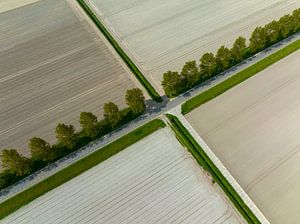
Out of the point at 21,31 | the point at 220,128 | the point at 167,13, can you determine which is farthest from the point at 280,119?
the point at 21,31

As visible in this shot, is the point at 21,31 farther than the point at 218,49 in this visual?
Yes

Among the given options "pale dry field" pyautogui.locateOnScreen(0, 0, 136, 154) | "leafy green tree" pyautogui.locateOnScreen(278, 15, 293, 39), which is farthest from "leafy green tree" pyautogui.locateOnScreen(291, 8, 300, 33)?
"pale dry field" pyautogui.locateOnScreen(0, 0, 136, 154)

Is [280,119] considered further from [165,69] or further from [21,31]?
[21,31]

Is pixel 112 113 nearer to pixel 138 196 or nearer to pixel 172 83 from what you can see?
pixel 172 83

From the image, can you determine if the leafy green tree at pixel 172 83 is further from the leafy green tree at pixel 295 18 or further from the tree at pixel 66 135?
the leafy green tree at pixel 295 18

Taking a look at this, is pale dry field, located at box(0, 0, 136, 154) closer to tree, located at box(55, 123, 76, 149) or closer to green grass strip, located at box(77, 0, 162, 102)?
green grass strip, located at box(77, 0, 162, 102)

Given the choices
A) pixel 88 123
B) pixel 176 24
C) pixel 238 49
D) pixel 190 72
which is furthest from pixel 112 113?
pixel 176 24
